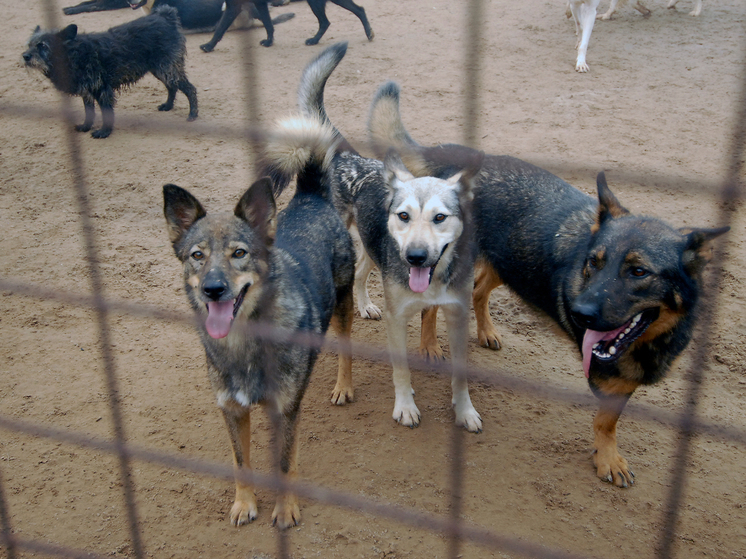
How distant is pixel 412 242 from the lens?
3434mm

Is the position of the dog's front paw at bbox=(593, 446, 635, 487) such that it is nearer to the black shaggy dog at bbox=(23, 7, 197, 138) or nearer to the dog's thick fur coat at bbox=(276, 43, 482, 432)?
the dog's thick fur coat at bbox=(276, 43, 482, 432)

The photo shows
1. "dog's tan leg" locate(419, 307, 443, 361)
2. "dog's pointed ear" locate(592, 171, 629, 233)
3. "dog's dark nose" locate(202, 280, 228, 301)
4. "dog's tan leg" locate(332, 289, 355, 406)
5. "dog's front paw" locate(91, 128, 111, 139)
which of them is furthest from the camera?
"dog's front paw" locate(91, 128, 111, 139)

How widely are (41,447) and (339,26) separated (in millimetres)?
10164

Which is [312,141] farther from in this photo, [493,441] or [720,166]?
[720,166]

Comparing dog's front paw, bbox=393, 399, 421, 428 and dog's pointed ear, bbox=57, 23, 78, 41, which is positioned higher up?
dog's pointed ear, bbox=57, 23, 78, 41

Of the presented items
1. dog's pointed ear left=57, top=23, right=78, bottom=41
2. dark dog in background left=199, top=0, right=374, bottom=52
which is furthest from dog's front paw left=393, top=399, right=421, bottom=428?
dark dog in background left=199, top=0, right=374, bottom=52

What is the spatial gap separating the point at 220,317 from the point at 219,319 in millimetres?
10

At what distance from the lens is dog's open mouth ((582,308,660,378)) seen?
304 cm

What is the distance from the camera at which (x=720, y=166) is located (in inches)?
255

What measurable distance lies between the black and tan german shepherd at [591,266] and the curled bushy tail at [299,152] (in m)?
0.73

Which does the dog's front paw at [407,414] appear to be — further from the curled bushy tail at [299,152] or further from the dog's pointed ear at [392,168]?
the curled bushy tail at [299,152]

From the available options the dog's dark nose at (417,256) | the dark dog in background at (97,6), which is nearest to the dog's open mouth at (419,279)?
the dog's dark nose at (417,256)

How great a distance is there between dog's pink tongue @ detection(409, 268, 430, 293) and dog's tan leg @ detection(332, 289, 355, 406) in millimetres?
647

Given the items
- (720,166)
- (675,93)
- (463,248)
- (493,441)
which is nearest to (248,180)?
(463,248)
